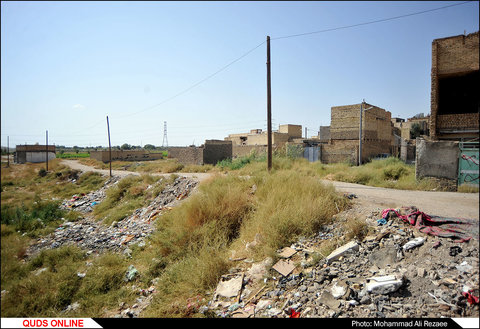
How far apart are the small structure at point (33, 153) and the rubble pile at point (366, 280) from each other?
3223mm

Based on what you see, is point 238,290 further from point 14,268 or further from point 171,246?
point 14,268

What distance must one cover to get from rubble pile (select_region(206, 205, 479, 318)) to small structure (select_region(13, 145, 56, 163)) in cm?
322

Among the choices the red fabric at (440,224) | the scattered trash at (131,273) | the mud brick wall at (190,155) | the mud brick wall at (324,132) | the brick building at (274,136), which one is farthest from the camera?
the mud brick wall at (324,132)

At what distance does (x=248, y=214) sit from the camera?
680 centimetres

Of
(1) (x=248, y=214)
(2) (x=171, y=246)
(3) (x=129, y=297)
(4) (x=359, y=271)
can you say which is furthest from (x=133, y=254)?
(4) (x=359, y=271)

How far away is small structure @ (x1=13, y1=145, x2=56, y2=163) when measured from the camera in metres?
2.20

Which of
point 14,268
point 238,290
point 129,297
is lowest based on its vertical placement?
point 129,297

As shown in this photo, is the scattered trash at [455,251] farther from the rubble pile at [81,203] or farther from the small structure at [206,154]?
the small structure at [206,154]

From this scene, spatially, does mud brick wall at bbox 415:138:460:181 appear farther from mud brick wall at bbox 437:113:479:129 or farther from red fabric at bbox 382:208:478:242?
red fabric at bbox 382:208:478:242

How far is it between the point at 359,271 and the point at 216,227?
3.48m

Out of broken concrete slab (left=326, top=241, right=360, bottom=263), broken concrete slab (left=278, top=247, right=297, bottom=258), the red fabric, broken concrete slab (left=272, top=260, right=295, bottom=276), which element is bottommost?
broken concrete slab (left=272, top=260, right=295, bottom=276)

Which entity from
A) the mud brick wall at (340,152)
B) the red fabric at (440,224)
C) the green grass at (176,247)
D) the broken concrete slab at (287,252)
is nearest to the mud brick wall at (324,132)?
the mud brick wall at (340,152)

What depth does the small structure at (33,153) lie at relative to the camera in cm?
220

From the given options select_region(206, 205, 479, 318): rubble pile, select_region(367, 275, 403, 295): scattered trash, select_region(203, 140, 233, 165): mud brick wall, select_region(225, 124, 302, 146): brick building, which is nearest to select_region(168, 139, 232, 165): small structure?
select_region(203, 140, 233, 165): mud brick wall
